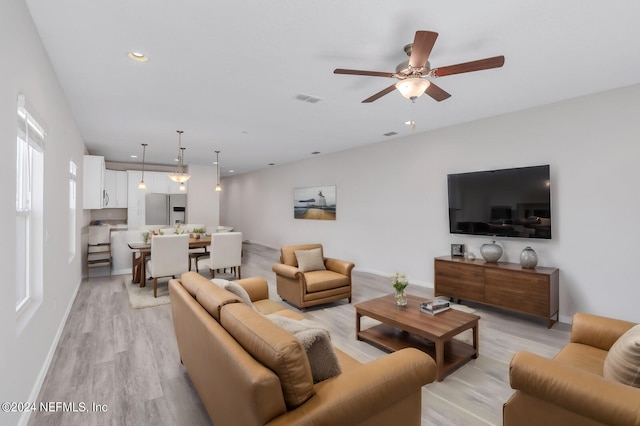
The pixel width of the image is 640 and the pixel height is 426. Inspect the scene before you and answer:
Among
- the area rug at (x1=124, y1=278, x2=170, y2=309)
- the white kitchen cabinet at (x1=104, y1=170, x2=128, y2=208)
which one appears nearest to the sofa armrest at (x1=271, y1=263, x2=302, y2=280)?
the area rug at (x1=124, y1=278, x2=170, y2=309)

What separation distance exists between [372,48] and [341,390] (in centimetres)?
259

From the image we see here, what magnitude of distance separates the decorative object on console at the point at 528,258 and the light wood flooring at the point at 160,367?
70cm

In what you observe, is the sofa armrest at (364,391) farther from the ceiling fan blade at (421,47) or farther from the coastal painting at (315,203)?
the coastal painting at (315,203)

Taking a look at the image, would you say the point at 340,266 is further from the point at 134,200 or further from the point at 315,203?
the point at 134,200

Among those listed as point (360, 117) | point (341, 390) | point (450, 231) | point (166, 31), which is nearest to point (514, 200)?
point (450, 231)

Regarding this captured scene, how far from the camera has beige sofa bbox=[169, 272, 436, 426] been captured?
1.23 meters

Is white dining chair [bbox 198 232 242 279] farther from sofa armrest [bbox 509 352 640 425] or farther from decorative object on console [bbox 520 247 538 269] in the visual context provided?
sofa armrest [bbox 509 352 640 425]

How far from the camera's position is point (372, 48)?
8.67 ft

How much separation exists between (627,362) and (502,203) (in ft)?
10.5

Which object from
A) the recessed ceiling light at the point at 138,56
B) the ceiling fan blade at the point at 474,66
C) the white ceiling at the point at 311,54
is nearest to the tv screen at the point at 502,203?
the white ceiling at the point at 311,54

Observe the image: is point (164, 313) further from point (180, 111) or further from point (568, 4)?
point (568, 4)

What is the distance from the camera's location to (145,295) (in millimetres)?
4930

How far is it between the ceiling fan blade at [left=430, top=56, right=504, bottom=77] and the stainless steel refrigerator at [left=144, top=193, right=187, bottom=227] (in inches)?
316

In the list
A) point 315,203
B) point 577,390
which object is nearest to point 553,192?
point 577,390
